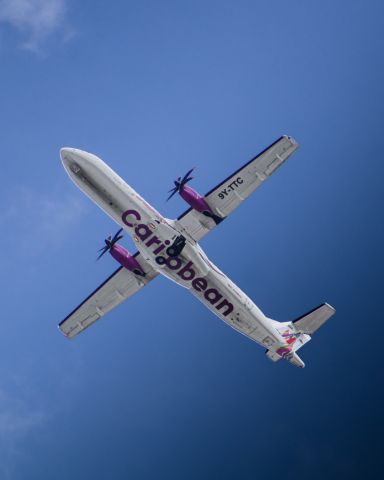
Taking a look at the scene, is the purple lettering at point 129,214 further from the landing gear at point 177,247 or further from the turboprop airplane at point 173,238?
the landing gear at point 177,247

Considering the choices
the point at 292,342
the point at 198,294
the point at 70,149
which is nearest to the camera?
the point at 70,149

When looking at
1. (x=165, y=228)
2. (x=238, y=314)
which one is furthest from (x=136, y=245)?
(x=238, y=314)

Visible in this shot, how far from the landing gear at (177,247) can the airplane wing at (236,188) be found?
0.83 metres

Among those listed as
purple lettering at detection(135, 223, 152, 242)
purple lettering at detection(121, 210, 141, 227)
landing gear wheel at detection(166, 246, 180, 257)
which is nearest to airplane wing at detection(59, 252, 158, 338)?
landing gear wheel at detection(166, 246, 180, 257)

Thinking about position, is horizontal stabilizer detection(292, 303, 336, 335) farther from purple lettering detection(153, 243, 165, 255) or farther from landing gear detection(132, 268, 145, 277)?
purple lettering detection(153, 243, 165, 255)

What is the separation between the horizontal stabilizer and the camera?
43.4m

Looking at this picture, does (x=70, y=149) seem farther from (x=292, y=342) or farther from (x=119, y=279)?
(x=292, y=342)

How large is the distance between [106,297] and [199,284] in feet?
22.2

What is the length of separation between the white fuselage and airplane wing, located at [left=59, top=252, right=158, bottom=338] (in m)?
2.93

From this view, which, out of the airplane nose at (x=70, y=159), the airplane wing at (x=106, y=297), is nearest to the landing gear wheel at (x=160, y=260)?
the airplane wing at (x=106, y=297)

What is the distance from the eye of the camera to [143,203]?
37.0 meters

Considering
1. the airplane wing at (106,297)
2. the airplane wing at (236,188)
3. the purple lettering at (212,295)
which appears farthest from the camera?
the airplane wing at (106,297)

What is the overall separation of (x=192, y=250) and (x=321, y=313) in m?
11.4

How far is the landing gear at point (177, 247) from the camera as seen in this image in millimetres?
37375
